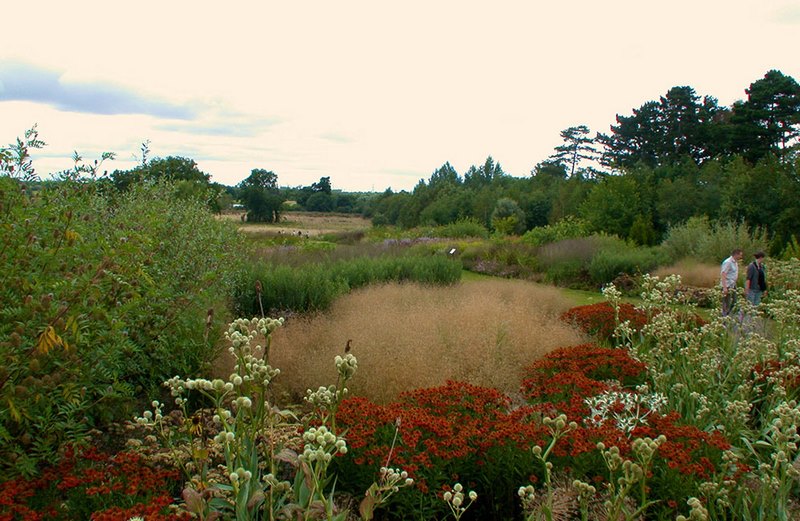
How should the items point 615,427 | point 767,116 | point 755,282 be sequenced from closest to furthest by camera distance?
1. point 615,427
2. point 755,282
3. point 767,116

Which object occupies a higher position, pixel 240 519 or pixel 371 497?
pixel 371 497

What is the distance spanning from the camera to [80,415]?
4137mm

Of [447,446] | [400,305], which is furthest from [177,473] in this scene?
[400,305]

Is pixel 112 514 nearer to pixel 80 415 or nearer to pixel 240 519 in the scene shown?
pixel 240 519

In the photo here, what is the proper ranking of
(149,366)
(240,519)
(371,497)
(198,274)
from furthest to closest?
(198,274) → (149,366) → (240,519) → (371,497)

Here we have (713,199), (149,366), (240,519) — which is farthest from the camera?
(713,199)

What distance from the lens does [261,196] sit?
36344 millimetres

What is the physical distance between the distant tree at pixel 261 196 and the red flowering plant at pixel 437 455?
3155 cm

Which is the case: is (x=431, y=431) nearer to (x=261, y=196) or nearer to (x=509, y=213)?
(x=509, y=213)

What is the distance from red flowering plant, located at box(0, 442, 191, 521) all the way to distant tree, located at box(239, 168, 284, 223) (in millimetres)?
31639

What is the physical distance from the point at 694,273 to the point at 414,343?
12.1m

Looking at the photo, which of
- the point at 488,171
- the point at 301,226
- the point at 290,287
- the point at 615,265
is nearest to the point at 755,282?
the point at 615,265

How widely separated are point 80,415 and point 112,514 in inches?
72.4

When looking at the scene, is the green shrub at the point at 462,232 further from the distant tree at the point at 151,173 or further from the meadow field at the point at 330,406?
Result: the meadow field at the point at 330,406
